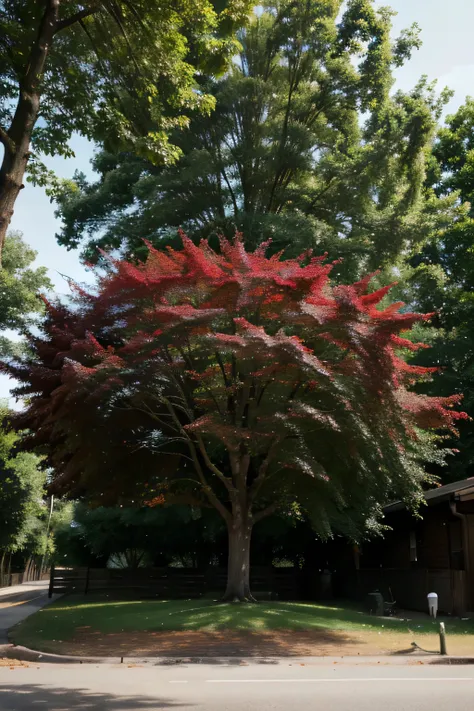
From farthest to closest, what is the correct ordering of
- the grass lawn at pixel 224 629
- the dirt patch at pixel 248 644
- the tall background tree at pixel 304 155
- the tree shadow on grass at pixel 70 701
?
the tall background tree at pixel 304 155, the grass lawn at pixel 224 629, the dirt patch at pixel 248 644, the tree shadow on grass at pixel 70 701

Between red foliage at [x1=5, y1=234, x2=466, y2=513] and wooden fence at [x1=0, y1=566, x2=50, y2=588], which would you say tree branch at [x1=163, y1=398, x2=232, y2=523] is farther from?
wooden fence at [x1=0, y1=566, x2=50, y2=588]

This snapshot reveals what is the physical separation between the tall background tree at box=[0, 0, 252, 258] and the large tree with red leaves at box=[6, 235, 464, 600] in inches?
168

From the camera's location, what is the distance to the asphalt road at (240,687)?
7.66 meters

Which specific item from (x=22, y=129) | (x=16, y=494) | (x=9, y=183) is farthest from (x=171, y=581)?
(x=22, y=129)

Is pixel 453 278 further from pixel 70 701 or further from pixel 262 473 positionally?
pixel 70 701

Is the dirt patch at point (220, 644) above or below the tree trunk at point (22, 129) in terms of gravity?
below

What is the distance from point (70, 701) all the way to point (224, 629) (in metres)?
7.57

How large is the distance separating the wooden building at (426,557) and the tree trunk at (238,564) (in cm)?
571

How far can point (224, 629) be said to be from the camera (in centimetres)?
1512

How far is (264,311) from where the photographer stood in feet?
57.7

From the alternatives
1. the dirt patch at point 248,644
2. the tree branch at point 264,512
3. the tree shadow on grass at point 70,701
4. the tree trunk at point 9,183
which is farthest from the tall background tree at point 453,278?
the tree shadow on grass at point 70,701

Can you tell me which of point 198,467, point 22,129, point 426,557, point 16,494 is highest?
point 22,129

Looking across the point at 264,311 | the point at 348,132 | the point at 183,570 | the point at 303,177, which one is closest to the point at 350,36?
the point at 348,132

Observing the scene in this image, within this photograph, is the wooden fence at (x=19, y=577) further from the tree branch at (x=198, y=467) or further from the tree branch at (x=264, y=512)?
the tree branch at (x=264, y=512)
